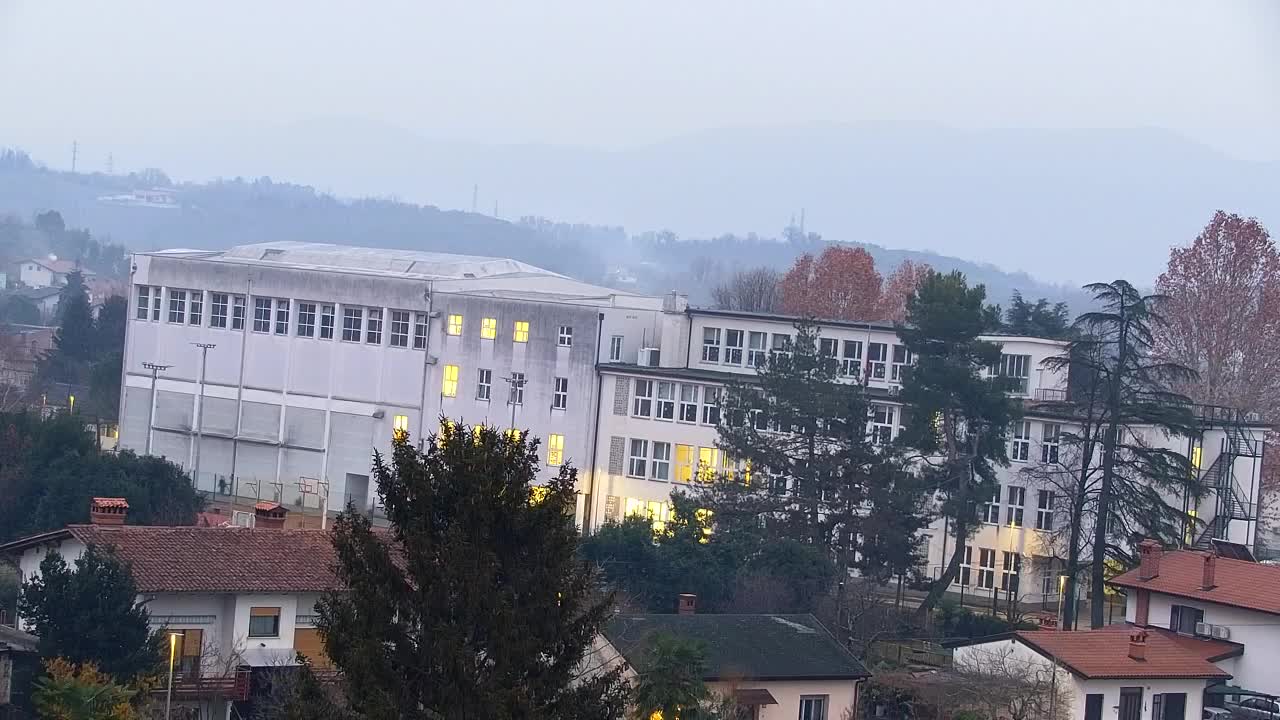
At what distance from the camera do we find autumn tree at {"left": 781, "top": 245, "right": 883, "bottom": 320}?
267 ft

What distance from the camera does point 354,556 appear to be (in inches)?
697

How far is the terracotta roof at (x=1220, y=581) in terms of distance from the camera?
3644 cm

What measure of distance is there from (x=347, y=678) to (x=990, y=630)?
27593 mm

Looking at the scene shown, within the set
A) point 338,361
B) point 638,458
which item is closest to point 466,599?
point 638,458

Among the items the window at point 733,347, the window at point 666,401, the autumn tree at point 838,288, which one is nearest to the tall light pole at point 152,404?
the window at point 666,401

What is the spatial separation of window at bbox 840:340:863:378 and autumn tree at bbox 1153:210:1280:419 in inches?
560

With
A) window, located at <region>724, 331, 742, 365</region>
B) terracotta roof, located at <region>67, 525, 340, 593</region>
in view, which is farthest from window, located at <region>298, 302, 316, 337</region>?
terracotta roof, located at <region>67, 525, 340, 593</region>

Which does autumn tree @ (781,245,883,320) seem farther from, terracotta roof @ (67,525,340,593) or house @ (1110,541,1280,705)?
terracotta roof @ (67,525,340,593)

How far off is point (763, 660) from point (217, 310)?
1483 inches

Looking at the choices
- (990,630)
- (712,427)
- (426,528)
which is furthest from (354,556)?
(712,427)

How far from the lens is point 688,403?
5550cm

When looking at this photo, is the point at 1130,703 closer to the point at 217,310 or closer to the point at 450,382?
the point at 450,382

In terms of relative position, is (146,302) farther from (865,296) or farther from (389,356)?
(865,296)

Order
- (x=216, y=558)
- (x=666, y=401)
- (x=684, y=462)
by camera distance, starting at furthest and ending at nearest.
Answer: (x=666, y=401) < (x=684, y=462) < (x=216, y=558)
